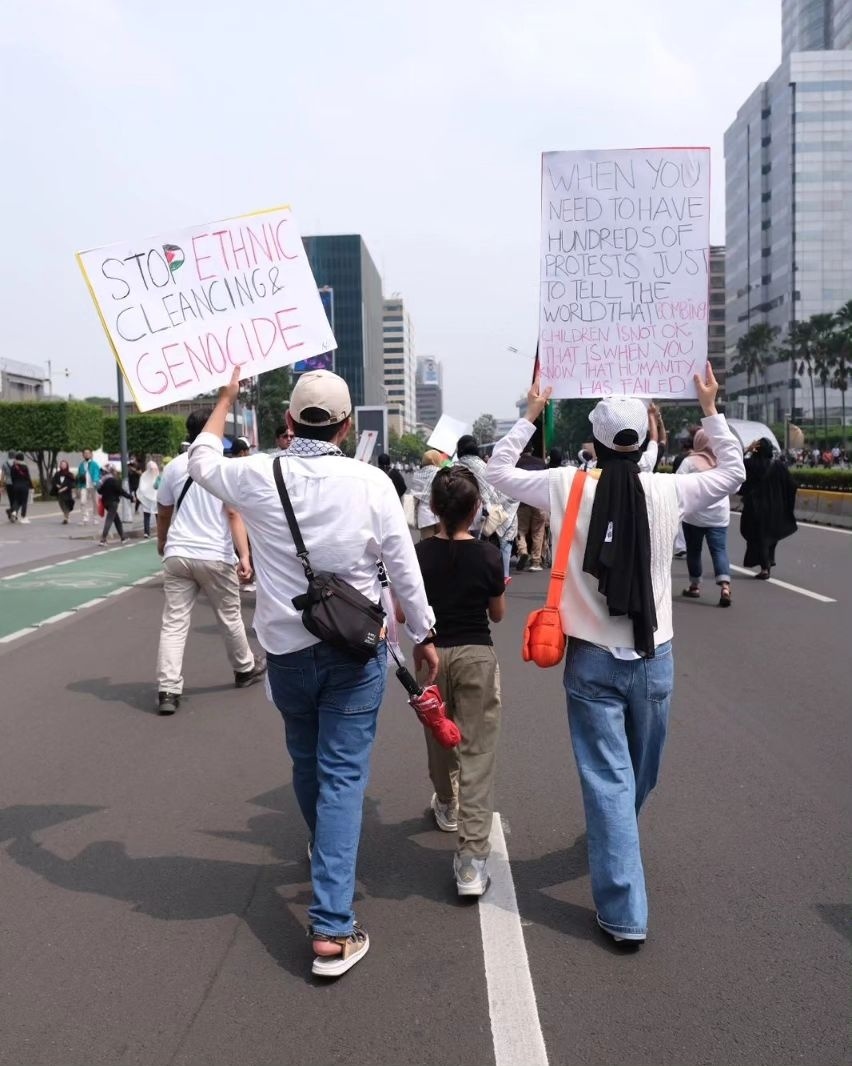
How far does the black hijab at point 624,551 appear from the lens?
3.50 metres

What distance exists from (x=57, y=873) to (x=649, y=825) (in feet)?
8.12

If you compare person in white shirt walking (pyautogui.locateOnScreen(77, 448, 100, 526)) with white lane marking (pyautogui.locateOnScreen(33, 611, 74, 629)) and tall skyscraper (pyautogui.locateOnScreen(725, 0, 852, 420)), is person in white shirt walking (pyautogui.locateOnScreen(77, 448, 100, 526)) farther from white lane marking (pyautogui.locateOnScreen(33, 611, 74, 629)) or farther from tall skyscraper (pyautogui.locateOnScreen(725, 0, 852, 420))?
tall skyscraper (pyautogui.locateOnScreen(725, 0, 852, 420))

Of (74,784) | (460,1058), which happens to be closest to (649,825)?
(460,1058)

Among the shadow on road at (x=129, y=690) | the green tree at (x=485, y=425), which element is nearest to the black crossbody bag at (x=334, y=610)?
the shadow on road at (x=129, y=690)

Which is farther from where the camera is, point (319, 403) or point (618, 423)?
point (618, 423)

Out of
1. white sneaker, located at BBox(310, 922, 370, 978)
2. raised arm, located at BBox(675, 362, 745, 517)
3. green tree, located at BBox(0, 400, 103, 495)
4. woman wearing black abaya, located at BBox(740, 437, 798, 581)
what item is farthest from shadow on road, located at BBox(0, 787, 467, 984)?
Result: green tree, located at BBox(0, 400, 103, 495)

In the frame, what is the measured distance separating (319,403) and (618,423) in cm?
104

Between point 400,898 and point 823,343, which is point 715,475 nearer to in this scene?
point 400,898

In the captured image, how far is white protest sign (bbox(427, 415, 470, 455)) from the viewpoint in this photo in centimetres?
1560

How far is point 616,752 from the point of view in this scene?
3541mm

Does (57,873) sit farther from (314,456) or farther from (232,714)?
(232,714)

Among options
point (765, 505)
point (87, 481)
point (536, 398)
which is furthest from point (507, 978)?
point (87, 481)

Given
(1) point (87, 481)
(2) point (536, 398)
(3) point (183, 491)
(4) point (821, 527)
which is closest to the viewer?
(2) point (536, 398)

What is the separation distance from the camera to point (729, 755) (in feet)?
18.4
